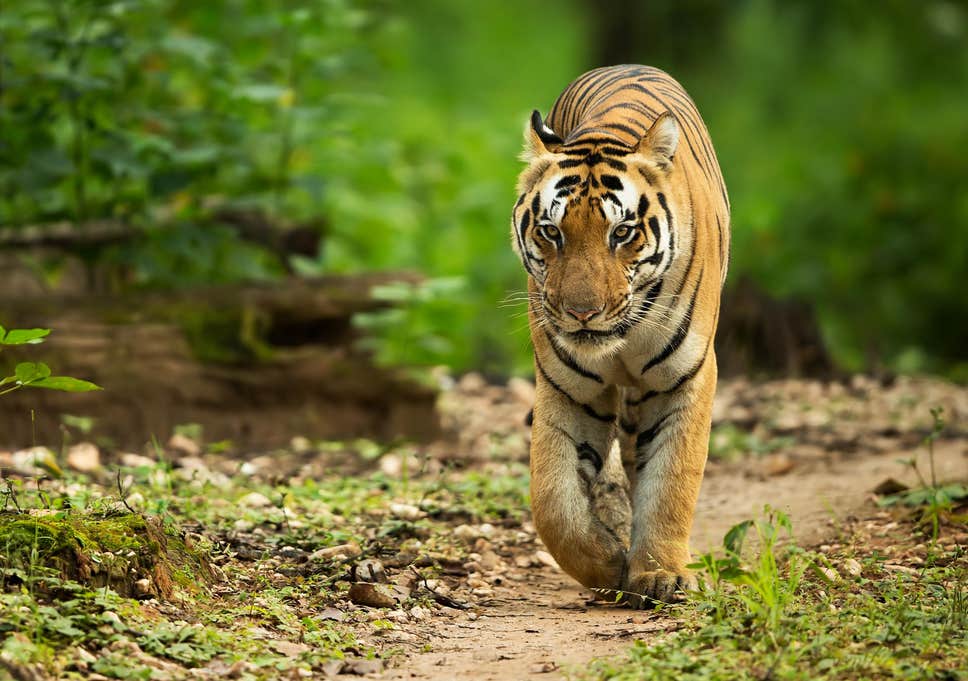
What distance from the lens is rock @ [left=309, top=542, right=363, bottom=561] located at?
4.61m

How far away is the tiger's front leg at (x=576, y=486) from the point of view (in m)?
4.62

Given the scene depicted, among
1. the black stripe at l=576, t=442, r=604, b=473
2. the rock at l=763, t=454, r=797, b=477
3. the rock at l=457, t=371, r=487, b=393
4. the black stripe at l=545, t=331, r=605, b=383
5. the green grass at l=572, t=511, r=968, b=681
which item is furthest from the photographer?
the rock at l=457, t=371, r=487, b=393

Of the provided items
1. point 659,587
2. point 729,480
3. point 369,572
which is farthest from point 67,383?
point 729,480

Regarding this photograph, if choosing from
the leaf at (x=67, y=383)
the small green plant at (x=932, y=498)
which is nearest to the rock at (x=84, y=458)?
the leaf at (x=67, y=383)

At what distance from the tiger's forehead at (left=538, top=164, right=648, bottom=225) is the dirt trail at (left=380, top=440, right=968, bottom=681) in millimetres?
1377

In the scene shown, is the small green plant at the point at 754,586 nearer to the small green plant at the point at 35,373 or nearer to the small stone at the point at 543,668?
the small stone at the point at 543,668

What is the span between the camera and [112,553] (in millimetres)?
3793

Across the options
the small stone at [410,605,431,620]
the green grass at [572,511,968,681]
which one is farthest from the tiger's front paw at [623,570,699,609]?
the small stone at [410,605,431,620]

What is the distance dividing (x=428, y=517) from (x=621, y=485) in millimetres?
855

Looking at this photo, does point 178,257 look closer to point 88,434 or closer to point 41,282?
point 41,282

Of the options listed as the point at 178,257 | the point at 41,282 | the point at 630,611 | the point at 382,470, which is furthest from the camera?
the point at 178,257

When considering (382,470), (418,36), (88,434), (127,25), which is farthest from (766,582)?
(418,36)

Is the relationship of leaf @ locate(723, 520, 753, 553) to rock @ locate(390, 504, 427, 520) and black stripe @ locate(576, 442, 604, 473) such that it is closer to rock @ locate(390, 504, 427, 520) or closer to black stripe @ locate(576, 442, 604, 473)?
black stripe @ locate(576, 442, 604, 473)

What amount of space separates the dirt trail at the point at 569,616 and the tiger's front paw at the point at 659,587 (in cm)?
8
